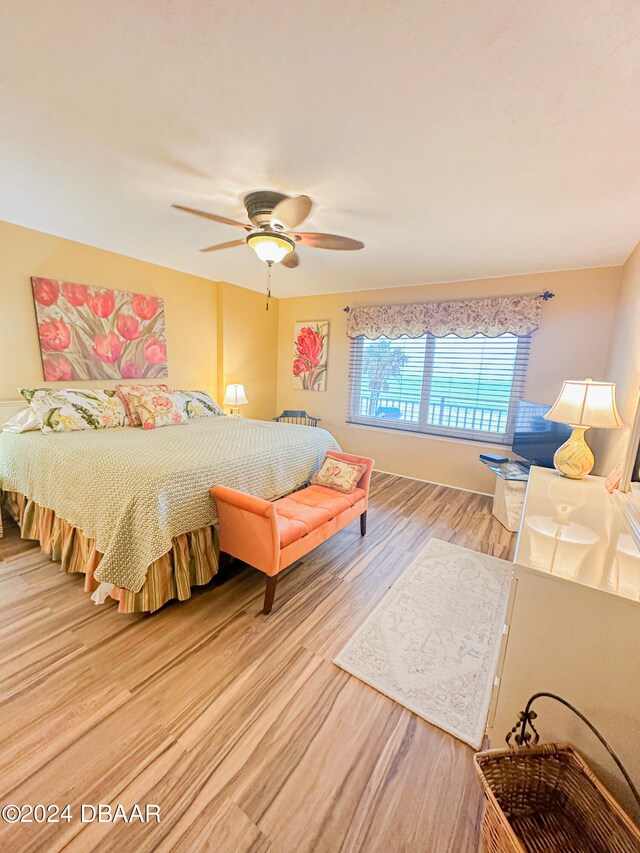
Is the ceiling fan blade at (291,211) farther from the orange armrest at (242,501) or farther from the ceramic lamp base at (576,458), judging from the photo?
the ceramic lamp base at (576,458)

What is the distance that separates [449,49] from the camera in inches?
44.0

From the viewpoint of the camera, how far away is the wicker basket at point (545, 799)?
874 mm

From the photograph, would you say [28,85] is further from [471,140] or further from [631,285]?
[631,285]

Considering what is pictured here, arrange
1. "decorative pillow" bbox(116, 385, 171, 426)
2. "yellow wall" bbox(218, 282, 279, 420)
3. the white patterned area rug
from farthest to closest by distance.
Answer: "yellow wall" bbox(218, 282, 279, 420) < "decorative pillow" bbox(116, 385, 171, 426) < the white patterned area rug

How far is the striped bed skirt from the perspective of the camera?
1.86 m

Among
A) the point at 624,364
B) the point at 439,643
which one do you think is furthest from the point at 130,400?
the point at 624,364

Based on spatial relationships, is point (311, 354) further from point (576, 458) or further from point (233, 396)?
point (576, 458)

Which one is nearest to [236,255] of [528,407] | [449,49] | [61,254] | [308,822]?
[61,254]

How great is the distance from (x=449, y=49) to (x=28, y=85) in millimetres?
1581

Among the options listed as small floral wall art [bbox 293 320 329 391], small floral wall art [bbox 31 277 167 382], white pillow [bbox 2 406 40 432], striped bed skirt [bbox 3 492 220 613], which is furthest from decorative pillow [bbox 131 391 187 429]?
small floral wall art [bbox 293 320 329 391]

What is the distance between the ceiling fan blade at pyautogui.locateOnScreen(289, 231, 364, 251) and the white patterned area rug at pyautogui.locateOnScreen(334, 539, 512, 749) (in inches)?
90.3

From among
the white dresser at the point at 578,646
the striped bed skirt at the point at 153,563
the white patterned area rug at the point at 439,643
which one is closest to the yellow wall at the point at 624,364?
the white patterned area rug at the point at 439,643

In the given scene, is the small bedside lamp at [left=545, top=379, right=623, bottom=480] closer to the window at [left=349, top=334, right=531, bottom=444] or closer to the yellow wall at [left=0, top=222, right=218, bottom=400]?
the window at [left=349, top=334, right=531, bottom=444]

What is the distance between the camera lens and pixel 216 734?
52.2 inches
